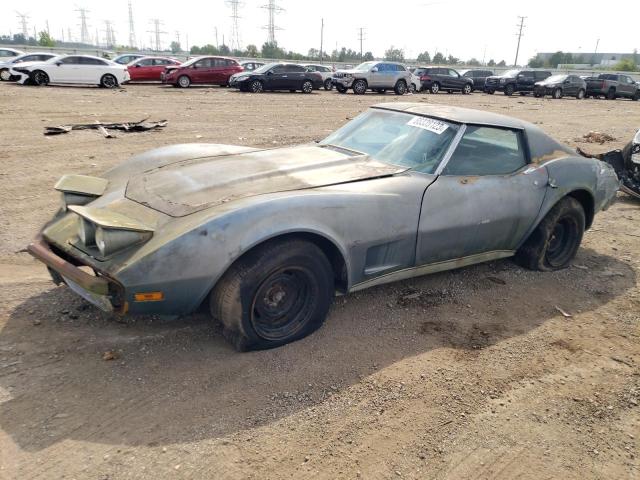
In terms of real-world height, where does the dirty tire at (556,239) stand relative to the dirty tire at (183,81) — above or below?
below

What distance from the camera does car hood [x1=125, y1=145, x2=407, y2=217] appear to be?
3.17 m

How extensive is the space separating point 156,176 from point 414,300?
2229mm

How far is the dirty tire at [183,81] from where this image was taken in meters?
22.2

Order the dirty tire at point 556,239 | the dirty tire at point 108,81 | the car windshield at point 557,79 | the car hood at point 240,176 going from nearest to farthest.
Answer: the car hood at point 240,176
the dirty tire at point 556,239
the dirty tire at point 108,81
the car windshield at point 557,79

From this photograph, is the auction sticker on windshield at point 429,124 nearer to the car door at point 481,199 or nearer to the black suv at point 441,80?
the car door at point 481,199

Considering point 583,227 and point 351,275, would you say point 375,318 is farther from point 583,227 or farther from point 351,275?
point 583,227

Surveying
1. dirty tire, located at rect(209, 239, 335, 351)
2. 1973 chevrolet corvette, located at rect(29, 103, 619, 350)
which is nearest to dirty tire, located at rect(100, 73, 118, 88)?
1973 chevrolet corvette, located at rect(29, 103, 619, 350)

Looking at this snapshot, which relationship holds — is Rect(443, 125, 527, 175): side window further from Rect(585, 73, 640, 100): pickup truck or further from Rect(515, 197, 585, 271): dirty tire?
Rect(585, 73, 640, 100): pickup truck

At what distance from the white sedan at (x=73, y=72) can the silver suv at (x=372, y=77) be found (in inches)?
385

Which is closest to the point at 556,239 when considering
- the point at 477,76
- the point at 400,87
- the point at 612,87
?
the point at 400,87

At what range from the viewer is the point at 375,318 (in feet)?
12.1

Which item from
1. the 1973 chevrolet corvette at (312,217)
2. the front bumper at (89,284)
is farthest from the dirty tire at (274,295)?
the front bumper at (89,284)

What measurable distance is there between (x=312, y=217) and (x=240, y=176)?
741mm

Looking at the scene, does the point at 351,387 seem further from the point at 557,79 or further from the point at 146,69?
the point at 557,79
